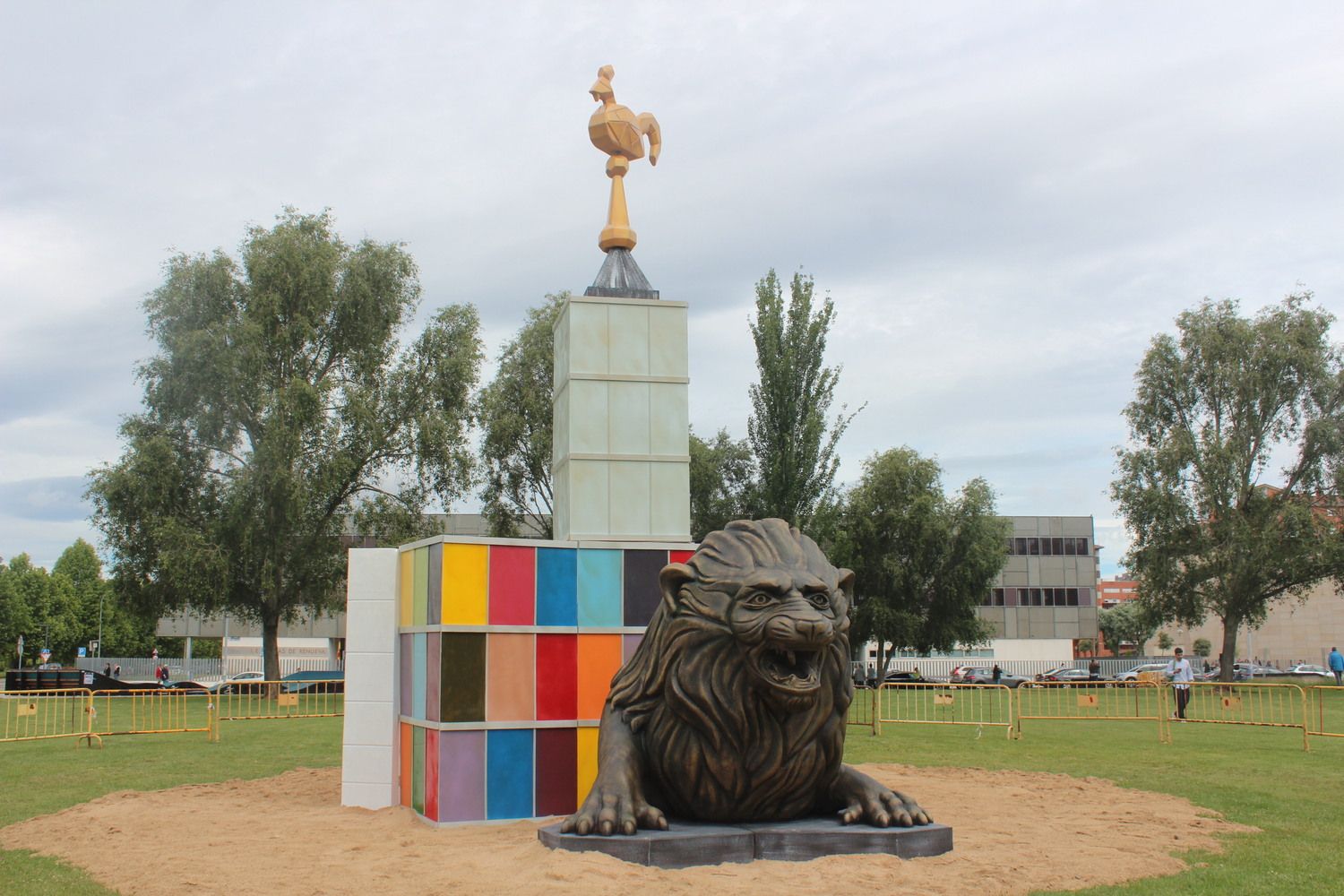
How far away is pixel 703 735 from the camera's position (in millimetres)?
6453

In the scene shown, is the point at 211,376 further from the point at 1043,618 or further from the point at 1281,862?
the point at 1043,618

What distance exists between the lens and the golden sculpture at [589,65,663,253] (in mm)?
10766

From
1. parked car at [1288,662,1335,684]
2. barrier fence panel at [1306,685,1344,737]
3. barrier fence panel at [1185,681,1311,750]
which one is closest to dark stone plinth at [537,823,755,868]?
barrier fence panel at [1185,681,1311,750]

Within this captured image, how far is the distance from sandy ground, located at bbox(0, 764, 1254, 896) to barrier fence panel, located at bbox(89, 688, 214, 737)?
310 inches

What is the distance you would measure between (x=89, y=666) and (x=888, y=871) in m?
55.0

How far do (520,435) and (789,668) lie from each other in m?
25.5

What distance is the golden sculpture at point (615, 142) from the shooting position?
10.8 metres

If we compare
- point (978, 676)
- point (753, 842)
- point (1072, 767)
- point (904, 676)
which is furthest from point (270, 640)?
point (978, 676)

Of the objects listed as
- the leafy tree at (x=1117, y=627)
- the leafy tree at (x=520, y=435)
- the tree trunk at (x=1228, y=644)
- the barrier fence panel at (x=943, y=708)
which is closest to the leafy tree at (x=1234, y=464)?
the tree trunk at (x=1228, y=644)

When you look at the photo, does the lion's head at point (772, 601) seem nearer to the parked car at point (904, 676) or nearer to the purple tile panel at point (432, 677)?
the purple tile panel at point (432, 677)

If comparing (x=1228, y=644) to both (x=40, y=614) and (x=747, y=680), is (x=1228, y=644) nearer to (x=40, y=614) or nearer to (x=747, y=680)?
(x=747, y=680)

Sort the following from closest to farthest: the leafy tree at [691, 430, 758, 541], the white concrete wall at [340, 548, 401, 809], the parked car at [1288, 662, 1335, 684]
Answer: the white concrete wall at [340, 548, 401, 809] → the leafy tree at [691, 430, 758, 541] → the parked car at [1288, 662, 1335, 684]

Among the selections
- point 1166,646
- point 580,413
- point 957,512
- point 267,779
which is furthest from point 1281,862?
point 1166,646

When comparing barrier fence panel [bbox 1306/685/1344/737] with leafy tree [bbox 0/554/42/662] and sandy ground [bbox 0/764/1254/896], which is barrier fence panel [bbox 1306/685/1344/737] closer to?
sandy ground [bbox 0/764/1254/896]
